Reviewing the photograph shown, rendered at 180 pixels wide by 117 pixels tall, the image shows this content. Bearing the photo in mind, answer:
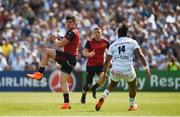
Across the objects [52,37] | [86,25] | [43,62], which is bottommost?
[43,62]

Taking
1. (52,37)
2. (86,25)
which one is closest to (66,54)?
(52,37)

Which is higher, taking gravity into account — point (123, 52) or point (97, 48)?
point (97, 48)

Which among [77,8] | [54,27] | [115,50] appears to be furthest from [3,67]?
[115,50]

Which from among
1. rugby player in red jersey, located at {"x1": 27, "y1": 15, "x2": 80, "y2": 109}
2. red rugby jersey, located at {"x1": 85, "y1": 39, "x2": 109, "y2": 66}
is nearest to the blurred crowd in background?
red rugby jersey, located at {"x1": 85, "y1": 39, "x2": 109, "y2": 66}

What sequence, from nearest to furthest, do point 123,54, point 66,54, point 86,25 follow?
point 123,54 < point 66,54 < point 86,25

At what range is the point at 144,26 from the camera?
3944 centimetres

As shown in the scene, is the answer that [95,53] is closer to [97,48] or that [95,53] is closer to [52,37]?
[97,48]

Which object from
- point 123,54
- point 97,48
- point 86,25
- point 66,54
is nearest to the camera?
point 123,54

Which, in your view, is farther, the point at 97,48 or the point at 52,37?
the point at 97,48

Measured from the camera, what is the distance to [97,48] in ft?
83.8

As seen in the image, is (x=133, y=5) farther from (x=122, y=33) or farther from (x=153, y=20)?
(x=122, y=33)

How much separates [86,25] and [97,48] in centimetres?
1410

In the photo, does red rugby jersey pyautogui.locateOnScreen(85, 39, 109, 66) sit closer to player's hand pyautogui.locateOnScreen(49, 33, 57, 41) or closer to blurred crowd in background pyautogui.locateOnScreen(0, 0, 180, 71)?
player's hand pyautogui.locateOnScreen(49, 33, 57, 41)

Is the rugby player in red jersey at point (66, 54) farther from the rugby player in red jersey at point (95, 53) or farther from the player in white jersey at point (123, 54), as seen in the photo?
the rugby player in red jersey at point (95, 53)
